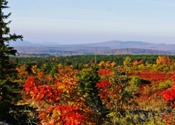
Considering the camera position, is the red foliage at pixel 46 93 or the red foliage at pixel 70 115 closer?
the red foliage at pixel 70 115

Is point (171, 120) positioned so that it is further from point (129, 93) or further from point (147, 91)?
point (147, 91)

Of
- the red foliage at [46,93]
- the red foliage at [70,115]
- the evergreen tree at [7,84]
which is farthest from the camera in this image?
the evergreen tree at [7,84]

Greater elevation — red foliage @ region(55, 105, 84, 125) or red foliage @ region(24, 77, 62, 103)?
red foliage @ region(24, 77, 62, 103)

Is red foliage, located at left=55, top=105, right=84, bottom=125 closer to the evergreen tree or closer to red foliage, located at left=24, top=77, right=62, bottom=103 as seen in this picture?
red foliage, located at left=24, top=77, right=62, bottom=103

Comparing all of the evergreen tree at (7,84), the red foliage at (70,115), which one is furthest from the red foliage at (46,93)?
the evergreen tree at (7,84)

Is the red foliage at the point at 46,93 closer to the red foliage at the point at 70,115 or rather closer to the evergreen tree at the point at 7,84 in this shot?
the red foliage at the point at 70,115

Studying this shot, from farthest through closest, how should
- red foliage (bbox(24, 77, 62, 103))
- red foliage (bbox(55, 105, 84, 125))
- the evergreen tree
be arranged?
the evergreen tree
red foliage (bbox(24, 77, 62, 103))
red foliage (bbox(55, 105, 84, 125))

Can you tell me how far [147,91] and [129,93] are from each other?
73.9ft

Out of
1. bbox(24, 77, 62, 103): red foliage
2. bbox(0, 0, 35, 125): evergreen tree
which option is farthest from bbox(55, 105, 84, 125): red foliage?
bbox(0, 0, 35, 125): evergreen tree

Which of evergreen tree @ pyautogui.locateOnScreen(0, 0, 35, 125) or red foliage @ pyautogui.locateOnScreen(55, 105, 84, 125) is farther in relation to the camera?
evergreen tree @ pyautogui.locateOnScreen(0, 0, 35, 125)

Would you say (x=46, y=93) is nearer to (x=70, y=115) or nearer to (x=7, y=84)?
(x=70, y=115)

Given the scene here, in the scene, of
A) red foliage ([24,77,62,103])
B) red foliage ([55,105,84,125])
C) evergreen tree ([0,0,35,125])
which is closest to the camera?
red foliage ([55,105,84,125])

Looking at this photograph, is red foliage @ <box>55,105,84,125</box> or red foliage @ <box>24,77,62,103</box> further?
red foliage @ <box>24,77,62,103</box>

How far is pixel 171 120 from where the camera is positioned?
1631 cm
